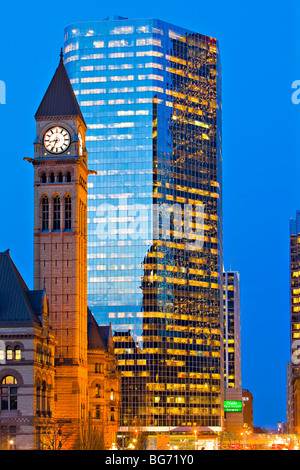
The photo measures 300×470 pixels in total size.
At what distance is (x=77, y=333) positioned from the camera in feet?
483

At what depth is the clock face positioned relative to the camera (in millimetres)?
151750

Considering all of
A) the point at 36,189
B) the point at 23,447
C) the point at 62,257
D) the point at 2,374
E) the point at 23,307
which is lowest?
the point at 23,447

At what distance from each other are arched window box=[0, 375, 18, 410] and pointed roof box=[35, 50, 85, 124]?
46742 mm

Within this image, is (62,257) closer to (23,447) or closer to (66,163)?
(66,163)

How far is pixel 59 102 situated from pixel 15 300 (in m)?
38.0

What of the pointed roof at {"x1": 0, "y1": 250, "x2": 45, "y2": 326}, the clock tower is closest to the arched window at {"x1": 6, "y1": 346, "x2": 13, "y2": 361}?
the pointed roof at {"x1": 0, "y1": 250, "x2": 45, "y2": 326}

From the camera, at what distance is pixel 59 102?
153m

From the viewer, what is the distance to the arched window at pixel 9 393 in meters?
126

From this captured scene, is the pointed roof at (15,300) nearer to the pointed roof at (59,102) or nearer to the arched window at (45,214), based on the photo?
the arched window at (45,214)

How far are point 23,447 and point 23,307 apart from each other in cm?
1921

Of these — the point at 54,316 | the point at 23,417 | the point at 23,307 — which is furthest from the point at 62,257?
the point at 23,417

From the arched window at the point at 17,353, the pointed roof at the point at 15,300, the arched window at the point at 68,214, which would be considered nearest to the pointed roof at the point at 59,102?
the arched window at the point at 68,214

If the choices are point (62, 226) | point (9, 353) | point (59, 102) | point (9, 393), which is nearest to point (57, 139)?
point (59, 102)
